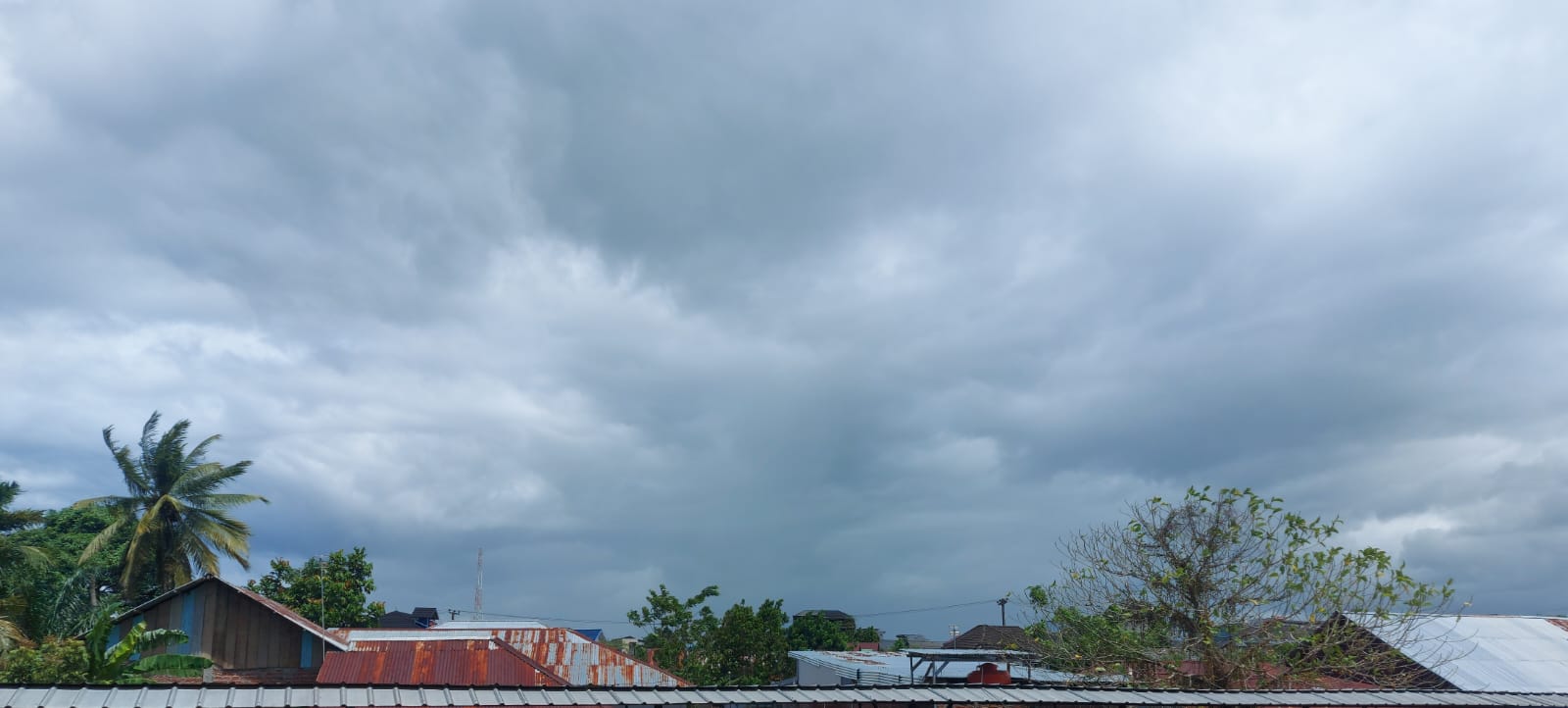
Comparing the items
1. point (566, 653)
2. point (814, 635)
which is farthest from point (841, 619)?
point (566, 653)

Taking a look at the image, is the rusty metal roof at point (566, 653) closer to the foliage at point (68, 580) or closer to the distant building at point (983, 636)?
the foliage at point (68, 580)

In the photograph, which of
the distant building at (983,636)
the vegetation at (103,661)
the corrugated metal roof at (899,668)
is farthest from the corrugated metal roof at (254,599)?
the distant building at (983,636)

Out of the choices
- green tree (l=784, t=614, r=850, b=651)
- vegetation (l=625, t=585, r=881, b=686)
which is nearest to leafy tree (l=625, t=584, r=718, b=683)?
vegetation (l=625, t=585, r=881, b=686)

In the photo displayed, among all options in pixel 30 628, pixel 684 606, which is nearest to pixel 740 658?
pixel 684 606

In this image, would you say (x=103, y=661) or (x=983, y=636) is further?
(x=983, y=636)

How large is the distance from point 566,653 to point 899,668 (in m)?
12.2

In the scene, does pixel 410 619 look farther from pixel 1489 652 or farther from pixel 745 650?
pixel 1489 652

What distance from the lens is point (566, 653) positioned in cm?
3362

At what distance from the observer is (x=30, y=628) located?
29.6m

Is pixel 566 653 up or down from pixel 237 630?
down

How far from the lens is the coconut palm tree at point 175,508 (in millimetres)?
35469

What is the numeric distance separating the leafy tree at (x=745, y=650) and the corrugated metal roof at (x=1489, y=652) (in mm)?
29453

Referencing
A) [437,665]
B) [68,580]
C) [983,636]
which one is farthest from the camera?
[983,636]

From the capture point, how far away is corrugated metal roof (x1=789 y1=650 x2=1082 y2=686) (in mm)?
26250
